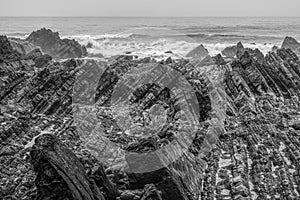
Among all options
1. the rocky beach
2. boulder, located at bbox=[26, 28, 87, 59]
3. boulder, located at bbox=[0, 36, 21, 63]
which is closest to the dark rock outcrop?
the rocky beach

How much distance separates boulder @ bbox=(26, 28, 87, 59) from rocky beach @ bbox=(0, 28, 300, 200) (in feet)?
33.5

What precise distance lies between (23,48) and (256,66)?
1875cm

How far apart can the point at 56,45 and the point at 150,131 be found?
2408cm

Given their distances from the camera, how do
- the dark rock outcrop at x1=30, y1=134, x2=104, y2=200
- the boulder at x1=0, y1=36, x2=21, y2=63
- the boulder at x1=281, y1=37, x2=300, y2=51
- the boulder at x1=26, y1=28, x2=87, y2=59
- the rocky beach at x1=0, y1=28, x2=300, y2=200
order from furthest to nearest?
the boulder at x1=281, y1=37, x2=300, y2=51 → the boulder at x1=26, y1=28, x2=87, y2=59 → the boulder at x1=0, y1=36, x2=21, y2=63 → the rocky beach at x1=0, y1=28, x2=300, y2=200 → the dark rock outcrop at x1=30, y1=134, x2=104, y2=200

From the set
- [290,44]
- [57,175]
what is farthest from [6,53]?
[290,44]

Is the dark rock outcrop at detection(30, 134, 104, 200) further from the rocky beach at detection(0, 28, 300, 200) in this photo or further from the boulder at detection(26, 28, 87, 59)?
the boulder at detection(26, 28, 87, 59)

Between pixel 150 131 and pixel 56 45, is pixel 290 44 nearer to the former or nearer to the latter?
pixel 56 45

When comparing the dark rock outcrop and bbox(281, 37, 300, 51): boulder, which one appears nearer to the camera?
the dark rock outcrop

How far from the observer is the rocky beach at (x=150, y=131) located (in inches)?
308

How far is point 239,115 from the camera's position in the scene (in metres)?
14.5

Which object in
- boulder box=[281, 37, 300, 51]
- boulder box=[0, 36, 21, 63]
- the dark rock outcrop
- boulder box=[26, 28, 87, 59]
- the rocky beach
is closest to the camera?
the dark rock outcrop

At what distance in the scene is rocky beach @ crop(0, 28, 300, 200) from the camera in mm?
7812

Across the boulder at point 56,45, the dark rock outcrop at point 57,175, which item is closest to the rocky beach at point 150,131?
the dark rock outcrop at point 57,175

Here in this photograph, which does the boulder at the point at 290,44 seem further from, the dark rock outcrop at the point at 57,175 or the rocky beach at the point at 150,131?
the dark rock outcrop at the point at 57,175
